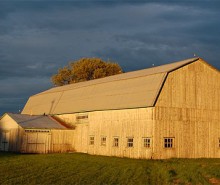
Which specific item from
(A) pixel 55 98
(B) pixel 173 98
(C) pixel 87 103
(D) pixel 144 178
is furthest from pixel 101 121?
(D) pixel 144 178

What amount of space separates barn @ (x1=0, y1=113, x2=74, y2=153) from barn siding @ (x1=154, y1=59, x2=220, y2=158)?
1566 cm

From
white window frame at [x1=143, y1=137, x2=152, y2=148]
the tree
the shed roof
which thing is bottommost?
white window frame at [x1=143, y1=137, x2=152, y2=148]

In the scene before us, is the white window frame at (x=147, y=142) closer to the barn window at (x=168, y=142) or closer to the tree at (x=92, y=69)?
the barn window at (x=168, y=142)

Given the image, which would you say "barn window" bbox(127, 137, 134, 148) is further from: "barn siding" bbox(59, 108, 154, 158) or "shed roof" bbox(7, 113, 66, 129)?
"shed roof" bbox(7, 113, 66, 129)

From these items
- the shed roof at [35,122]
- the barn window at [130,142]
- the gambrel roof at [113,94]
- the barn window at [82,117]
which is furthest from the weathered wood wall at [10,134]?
the barn window at [130,142]

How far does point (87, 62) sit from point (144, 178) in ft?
222

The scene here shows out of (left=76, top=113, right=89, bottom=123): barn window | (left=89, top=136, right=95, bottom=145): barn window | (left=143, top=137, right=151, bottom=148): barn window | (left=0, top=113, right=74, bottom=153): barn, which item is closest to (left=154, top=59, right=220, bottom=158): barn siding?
(left=143, top=137, right=151, bottom=148): barn window

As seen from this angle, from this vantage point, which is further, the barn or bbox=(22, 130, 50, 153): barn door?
the barn

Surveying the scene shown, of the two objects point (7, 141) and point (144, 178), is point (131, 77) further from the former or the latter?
point (144, 178)

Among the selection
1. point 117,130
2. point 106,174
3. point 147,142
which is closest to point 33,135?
point 117,130

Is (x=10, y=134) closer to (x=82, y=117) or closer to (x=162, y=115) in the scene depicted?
(x=82, y=117)

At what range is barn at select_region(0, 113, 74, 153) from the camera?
46.3 m

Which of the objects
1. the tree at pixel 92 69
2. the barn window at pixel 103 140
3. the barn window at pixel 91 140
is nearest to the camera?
the barn window at pixel 103 140

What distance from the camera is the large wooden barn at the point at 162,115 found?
123ft
